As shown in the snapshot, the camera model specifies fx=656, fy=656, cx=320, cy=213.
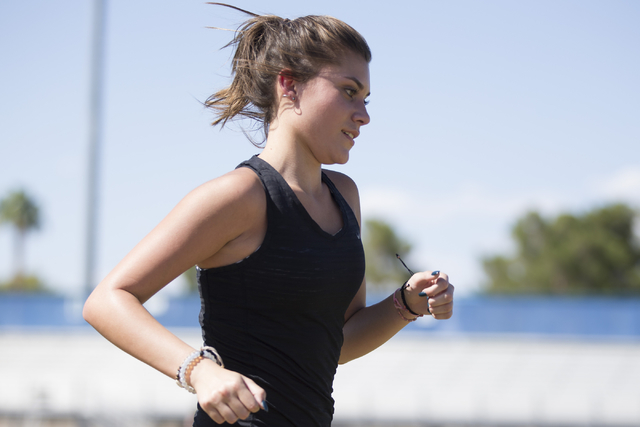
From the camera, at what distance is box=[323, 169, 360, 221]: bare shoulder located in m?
2.27

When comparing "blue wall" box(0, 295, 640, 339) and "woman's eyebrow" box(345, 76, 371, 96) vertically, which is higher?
"blue wall" box(0, 295, 640, 339)

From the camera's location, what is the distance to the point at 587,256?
5266 centimetres

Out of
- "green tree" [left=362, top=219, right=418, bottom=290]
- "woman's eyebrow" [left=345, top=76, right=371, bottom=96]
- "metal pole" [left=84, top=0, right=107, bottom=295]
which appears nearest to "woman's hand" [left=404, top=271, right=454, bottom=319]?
"woman's eyebrow" [left=345, top=76, right=371, bottom=96]

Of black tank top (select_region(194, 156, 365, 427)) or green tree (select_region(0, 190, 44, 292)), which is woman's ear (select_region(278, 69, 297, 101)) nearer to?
black tank top (select_region(194, 156, 365, 427))

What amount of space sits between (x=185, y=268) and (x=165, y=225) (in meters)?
0.12

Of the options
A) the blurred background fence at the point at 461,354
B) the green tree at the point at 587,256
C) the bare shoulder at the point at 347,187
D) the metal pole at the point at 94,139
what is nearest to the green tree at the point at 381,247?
the green tree at the point at 587,256

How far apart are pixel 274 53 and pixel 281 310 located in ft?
2.55

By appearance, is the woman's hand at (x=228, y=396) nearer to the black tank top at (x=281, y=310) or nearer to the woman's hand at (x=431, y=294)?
the black tank top at (x=281, y=310)

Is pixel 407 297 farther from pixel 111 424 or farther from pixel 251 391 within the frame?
pixel 111 424

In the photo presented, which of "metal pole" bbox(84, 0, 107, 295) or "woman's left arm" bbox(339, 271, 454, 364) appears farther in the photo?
"metal pole" bbox(84, 0, 107, 295)

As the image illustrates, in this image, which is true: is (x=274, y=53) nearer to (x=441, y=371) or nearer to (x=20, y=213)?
(x=441, y=371)

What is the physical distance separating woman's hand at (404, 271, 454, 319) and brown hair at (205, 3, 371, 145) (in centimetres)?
70

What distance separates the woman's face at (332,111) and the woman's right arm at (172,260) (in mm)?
260

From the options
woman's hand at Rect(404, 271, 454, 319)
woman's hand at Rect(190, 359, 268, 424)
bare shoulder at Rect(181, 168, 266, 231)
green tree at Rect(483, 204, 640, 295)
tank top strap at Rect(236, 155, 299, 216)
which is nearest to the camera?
woman's hand at Rect(190, 359, 268, 424)
